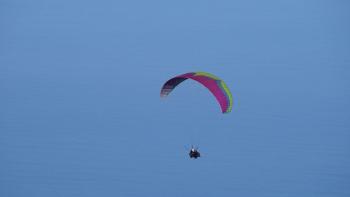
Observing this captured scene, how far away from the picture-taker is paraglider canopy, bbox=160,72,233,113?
13.1m

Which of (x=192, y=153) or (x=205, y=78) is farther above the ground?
(x=205, y=78)

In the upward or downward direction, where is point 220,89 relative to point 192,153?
upward

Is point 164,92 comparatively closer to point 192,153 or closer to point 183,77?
point 183,77

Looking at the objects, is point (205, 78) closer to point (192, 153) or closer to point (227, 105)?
point (227, 105)

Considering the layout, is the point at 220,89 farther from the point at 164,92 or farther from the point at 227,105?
the point at 164,92

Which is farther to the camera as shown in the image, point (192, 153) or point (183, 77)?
point (192, 153)

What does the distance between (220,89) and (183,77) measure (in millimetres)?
1068

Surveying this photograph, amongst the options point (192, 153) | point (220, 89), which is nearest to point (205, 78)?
point (220, 89)

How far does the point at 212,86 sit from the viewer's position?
13609 mm

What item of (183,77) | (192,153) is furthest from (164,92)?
(192,153)

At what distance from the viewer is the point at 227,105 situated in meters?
13.5

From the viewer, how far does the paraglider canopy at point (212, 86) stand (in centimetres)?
1312

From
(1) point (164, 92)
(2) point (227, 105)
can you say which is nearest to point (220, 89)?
(2) point (227, 105)

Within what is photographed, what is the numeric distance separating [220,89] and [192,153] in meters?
1.58
